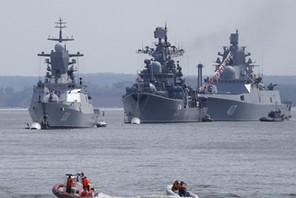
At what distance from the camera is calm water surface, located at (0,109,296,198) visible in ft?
266

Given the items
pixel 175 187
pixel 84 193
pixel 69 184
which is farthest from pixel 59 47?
pixel 84 193

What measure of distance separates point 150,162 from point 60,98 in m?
65.0

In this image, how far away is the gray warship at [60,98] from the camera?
541 feet

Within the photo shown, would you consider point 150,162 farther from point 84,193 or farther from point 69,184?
point 84,193

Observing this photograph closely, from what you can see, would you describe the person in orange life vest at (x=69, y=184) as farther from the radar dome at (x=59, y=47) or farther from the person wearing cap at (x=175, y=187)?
the radar dome at (x=59, y=47)

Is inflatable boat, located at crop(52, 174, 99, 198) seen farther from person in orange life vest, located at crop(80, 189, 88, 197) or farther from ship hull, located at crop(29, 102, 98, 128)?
ship hull, located at crop(29, 102, 98, 128)

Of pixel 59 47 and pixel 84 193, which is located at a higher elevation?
pixel 59 47

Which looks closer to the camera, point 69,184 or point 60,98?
point 69,184

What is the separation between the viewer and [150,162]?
104250 mm

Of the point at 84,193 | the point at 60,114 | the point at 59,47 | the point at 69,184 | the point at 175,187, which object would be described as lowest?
the point at 84,193

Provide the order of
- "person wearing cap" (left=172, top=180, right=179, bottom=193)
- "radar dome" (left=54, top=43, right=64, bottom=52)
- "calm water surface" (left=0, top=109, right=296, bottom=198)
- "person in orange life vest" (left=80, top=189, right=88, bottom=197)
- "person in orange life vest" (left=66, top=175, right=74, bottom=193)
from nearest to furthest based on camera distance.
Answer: "person in orange life vest" (left=80, top=189, right=88, bottom=197) → "person in orange life vest" (left=66, top=175, right=74, bottom=193) → "person wearing cap" (left=172, top=180, right=179, bottom=193) → "calm water surface" (left=0, top=109, right=296, bottom=198) → "radar dome" (left=54, top=43, right=64, bottom=52)

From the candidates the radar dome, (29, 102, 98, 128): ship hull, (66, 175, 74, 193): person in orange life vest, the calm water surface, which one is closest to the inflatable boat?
(66, 175, 74, 193): person in orange life vest

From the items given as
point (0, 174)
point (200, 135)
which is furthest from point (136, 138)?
point (0, 174)

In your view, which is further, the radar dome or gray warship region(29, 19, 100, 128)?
the radar dome
